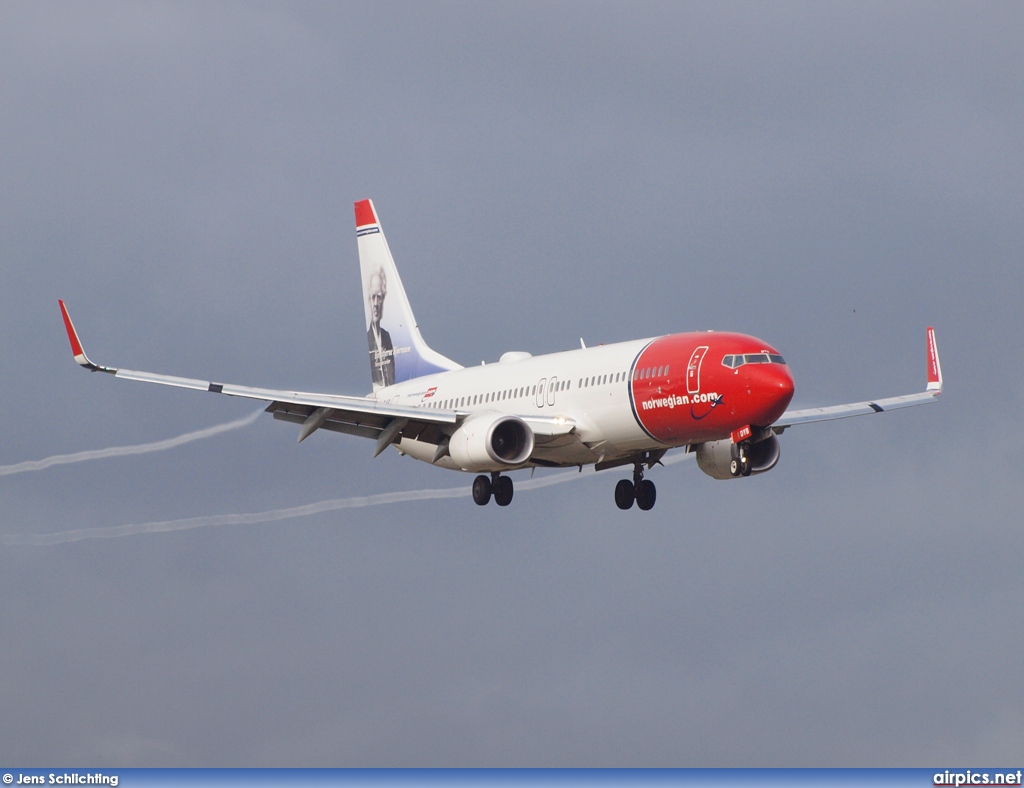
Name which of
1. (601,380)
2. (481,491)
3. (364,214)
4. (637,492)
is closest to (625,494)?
(637,492)

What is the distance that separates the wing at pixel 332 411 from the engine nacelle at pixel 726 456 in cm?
847

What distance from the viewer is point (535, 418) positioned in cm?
6372

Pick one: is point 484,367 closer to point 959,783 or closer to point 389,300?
point 389,300

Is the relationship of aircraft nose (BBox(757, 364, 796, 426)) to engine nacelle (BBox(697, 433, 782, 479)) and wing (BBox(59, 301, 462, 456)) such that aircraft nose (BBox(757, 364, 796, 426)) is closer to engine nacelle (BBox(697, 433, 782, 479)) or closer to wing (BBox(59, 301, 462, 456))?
engine nacelle (BBox(697, 433, 782, 479))

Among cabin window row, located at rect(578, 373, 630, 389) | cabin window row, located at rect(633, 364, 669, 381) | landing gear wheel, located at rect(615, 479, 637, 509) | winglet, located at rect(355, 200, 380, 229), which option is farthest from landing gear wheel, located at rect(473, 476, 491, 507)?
winglet, located at rect(355, 200, 380, 229)

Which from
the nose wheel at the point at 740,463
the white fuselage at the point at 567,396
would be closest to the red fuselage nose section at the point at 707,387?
the white fuselage at the point at 567,396

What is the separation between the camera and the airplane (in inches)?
2315

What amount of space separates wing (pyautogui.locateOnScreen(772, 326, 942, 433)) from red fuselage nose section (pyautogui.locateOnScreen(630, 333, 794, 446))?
7.30 metres

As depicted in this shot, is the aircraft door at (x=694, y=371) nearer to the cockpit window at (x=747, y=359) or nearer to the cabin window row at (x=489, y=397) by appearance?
the cockpit window at (x=747, y=359)

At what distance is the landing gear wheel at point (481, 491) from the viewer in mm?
65812

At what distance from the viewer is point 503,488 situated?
65.8 m

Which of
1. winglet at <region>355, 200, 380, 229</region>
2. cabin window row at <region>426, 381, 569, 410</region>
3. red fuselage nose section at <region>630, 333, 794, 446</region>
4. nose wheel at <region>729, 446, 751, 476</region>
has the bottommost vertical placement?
nose wheel at <region>729, 446, 751, 476</region>

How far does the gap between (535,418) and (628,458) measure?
3.92 m

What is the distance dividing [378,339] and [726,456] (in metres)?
19.9
